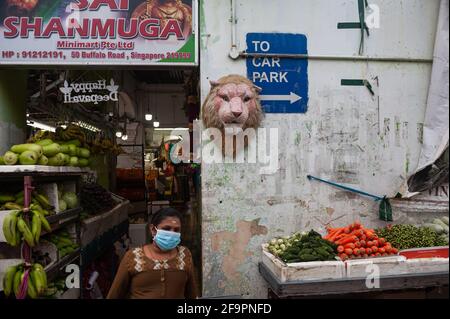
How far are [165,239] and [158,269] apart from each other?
0.74ft

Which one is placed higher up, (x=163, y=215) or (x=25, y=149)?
(x=25, y=149)

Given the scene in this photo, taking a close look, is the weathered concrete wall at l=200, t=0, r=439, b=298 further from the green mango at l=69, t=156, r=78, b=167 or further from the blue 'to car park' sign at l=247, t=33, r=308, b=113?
the green mango at l=69, t=156, r=78, b=167

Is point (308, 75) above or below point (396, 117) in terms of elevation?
above

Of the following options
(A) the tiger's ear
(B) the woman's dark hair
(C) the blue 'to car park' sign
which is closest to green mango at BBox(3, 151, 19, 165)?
(B) the woman's dark hair

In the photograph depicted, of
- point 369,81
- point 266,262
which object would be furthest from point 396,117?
point 266,262

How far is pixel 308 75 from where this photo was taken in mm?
4426

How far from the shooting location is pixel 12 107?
15.3 ft

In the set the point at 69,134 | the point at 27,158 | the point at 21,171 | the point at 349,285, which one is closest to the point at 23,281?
the point at 21,171

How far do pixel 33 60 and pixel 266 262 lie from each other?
349 cm

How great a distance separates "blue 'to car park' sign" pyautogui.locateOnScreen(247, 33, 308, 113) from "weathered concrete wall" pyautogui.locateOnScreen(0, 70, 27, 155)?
304cm

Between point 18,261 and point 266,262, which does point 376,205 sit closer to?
point 266,262

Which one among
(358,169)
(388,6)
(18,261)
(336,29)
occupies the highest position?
(388,6)

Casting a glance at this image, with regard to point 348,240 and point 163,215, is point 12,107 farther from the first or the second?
point 348,240

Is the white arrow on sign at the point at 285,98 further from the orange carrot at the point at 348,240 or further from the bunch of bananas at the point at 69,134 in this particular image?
the bunch of bananas at the point at 69,134
